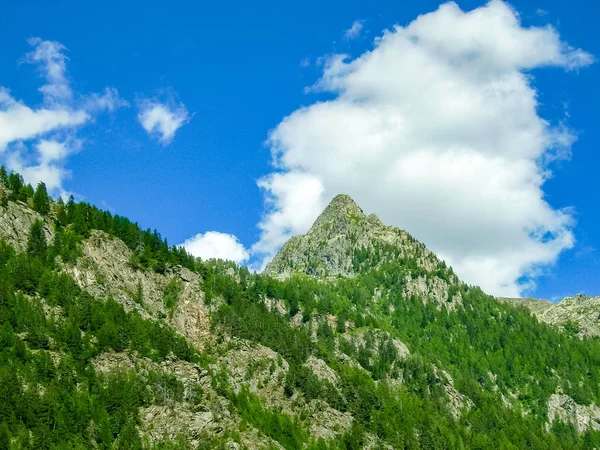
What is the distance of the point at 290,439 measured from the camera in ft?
574

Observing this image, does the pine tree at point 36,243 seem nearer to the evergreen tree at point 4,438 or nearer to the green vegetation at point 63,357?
the green vegetation at point 63,357

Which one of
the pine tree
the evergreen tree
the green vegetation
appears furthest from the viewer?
the pine tree

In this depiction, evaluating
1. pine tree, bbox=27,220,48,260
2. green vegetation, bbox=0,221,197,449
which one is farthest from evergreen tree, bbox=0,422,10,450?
pine tree, bbox=27,220,48,260

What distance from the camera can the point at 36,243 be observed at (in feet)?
644

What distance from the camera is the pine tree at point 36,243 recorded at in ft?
636

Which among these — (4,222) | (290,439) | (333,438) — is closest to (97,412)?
(290,439)

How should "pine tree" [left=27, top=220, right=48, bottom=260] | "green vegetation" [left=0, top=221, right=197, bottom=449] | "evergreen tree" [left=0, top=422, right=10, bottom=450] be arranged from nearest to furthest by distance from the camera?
"evergreen tree" [left=0, top=422, right=10, bottom=450], "green vegetation" [left=0, top=221, right=197, bottom=449], "pine tree" [left=27, top=220, right=48, bottom=260]

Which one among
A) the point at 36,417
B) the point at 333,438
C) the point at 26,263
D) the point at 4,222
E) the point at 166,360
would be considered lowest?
the point at 36,417

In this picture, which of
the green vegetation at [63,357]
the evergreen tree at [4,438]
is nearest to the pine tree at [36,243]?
the green vegetation at [63,357]

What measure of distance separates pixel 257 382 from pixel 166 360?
2911 centimetres

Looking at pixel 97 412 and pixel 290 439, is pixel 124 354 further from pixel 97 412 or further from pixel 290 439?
pixel 290 439

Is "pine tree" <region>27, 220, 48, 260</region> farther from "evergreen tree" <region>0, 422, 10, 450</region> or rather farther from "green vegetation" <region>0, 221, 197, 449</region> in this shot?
"evergreen tree" <region>0, 422, 10, 450</region>

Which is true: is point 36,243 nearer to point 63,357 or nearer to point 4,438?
point 63,357

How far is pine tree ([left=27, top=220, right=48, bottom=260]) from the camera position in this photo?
636 ft
